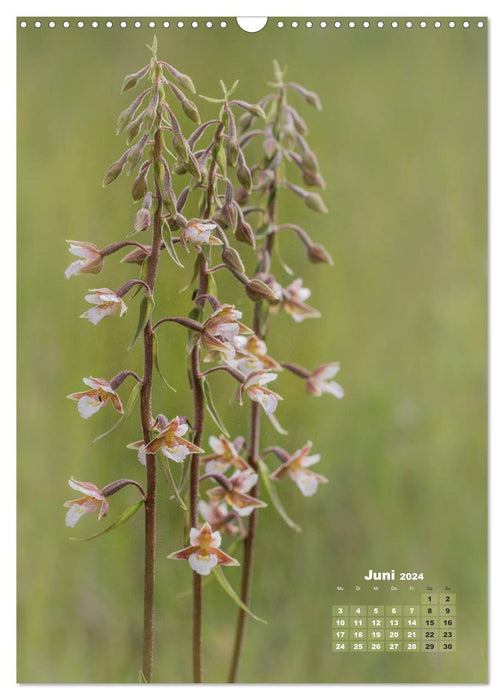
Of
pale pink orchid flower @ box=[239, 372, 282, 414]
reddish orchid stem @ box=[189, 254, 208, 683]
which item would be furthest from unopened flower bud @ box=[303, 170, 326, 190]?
pale pink orchid flower @ box=[239, 372, 282, 414]

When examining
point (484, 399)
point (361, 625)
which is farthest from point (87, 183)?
point (361, 625)

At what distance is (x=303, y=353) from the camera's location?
8.41 ft

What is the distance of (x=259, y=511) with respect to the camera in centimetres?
246

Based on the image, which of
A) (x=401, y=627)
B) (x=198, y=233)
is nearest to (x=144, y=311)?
(x=198, y=233)

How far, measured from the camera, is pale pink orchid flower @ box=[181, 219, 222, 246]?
188 cm

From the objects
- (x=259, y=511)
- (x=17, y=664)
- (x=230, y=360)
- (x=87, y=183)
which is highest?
(x=87, y=183)

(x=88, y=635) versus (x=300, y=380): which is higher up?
(x=300, y=380)

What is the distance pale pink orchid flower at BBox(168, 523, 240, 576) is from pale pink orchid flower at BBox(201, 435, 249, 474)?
0.21 m

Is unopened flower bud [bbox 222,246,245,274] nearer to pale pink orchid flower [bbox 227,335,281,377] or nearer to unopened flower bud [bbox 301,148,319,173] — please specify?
pale pink orchid flower [bbox 227,335,281,377]

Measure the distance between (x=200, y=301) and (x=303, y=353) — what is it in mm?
647

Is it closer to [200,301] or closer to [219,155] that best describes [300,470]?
[200,301]

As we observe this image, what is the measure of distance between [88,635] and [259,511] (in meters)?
0.56

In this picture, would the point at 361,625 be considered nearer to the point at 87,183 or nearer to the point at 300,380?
the point at 300,380
